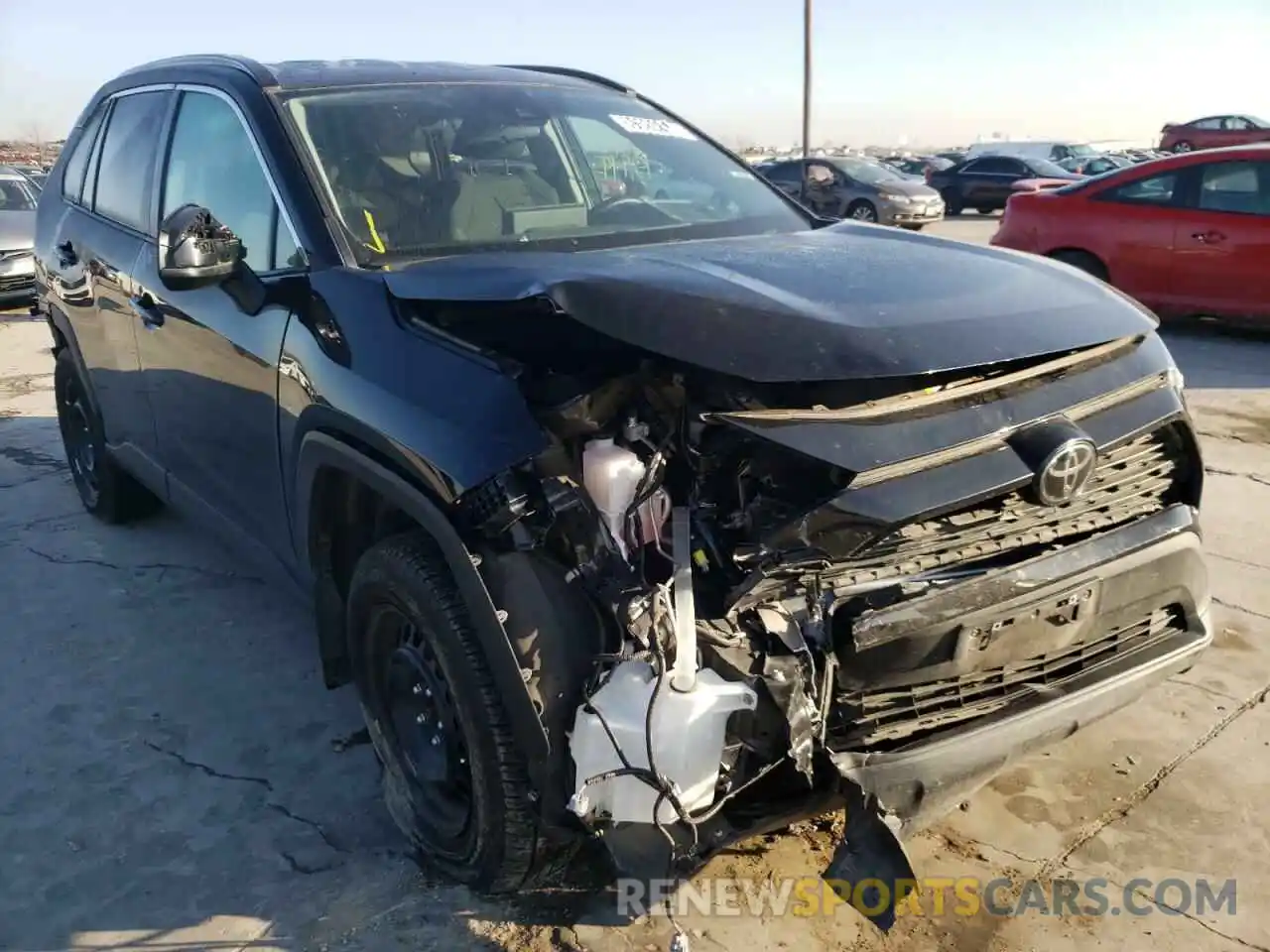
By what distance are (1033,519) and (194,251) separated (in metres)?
2.20

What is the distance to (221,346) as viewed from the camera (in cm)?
326

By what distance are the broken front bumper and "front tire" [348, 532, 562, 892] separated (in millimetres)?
726

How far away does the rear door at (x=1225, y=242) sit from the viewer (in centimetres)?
836

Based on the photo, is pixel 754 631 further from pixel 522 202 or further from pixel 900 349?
pixel 522 202

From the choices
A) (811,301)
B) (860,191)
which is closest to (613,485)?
(811,301)

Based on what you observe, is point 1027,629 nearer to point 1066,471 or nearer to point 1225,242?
point 1066,471

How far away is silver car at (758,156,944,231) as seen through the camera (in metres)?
19.3

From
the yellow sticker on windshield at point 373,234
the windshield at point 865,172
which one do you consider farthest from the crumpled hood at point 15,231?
the windshield at point 865,172

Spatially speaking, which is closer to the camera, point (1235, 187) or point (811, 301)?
point (811, 301)

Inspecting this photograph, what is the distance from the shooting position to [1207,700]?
3447 mm

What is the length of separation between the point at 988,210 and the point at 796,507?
78.0ft

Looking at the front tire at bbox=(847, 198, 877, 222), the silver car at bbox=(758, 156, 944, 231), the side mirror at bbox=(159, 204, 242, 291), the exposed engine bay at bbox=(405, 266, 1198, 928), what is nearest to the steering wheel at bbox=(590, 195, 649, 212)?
the side mirror at bbox=(159, 204, 242, 291)

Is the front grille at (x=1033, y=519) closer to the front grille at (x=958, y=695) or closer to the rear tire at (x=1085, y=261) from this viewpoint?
the front grille at (x=958, y=695)

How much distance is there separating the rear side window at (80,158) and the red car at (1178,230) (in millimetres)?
7512
